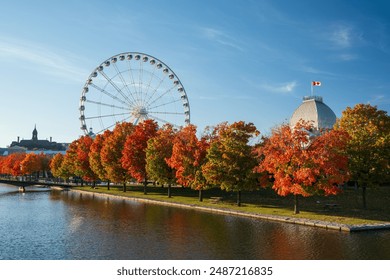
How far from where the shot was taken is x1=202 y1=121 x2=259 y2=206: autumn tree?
55.4 meters

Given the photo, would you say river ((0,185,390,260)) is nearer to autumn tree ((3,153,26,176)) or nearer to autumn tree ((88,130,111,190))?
autumn tree ((88,130,111,190))

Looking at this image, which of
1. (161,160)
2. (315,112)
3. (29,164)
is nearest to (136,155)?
(161,160)

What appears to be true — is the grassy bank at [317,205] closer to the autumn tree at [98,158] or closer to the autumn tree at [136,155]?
the autumn tree at [136,155]

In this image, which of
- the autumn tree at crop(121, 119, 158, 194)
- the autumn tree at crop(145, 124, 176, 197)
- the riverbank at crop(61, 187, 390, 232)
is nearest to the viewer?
the riverbank at crop(61, 187, 390, 232)

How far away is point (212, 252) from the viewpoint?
28969 millimetres

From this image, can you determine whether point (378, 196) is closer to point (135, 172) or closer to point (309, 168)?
point (309, 168)

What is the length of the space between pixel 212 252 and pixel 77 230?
16.1 m

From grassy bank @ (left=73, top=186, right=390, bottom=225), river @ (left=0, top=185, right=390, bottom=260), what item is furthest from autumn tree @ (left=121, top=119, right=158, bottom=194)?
river @ (left=0, top=185, right=390, bottom=260)

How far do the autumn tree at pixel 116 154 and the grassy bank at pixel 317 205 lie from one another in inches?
290

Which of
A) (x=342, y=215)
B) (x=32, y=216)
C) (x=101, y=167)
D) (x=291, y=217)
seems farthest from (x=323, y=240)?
(x=101, y=167)

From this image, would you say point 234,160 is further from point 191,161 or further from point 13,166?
point 13,166

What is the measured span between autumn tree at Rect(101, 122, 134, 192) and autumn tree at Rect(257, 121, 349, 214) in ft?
142

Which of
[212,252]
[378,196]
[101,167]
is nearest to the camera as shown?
[212,252]

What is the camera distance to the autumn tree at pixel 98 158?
89975 mm
